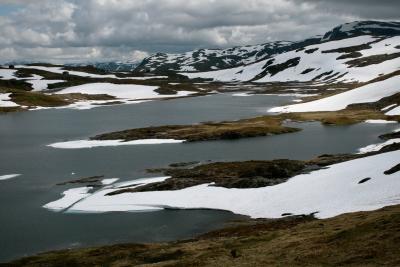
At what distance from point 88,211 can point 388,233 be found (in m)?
37.1

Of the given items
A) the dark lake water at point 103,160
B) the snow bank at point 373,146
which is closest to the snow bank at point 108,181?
the dark lake water at point 103,160

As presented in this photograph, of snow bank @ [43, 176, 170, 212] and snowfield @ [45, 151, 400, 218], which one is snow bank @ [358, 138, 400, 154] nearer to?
snowfield @ [45, 151, 400, 218]

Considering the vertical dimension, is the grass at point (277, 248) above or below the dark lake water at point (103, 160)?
above

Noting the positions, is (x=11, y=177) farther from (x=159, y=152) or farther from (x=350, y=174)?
(x=350, y=174)

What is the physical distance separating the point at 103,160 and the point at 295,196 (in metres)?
43.6

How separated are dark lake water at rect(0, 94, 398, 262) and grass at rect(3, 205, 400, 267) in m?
5.23

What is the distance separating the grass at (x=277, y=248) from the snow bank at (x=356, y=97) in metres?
118

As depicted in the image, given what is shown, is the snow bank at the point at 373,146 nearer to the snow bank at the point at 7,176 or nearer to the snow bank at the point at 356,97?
the snow bank at the point at 7,176

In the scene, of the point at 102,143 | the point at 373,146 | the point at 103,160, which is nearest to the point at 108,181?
the point at 103,160

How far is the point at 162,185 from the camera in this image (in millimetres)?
68562

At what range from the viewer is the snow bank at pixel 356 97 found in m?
160

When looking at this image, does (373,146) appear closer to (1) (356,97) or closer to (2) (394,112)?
(2) (394,112)

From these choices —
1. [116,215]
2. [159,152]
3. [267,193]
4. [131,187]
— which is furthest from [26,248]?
[159,152]

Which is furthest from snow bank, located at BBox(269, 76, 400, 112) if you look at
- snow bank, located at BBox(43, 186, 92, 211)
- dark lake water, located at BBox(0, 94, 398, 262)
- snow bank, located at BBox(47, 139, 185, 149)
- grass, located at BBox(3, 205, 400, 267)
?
grass, located at BBox(3, 205, 400, 267)
